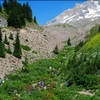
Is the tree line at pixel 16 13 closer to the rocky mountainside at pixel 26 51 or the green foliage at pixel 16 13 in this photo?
the green foliage at pixel 16 13

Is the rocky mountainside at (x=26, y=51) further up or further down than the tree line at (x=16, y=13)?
further down

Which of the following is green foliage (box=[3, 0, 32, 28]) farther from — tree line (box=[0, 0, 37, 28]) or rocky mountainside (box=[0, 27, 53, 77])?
rocky mountainside (box=[0, 27, 53, 77])

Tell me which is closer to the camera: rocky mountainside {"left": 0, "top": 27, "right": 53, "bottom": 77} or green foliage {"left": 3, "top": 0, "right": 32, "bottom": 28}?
rocky mountainside {"left": 0, "top": 27, "right": 53, "bottom": 77}

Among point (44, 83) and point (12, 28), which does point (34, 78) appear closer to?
point (44, 83)

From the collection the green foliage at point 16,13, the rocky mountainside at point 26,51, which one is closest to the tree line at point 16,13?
the green foliage at point 16,13

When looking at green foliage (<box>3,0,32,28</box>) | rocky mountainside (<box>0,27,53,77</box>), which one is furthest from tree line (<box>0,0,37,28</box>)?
rocky mountainside (<box>0,27,53,77</box>)

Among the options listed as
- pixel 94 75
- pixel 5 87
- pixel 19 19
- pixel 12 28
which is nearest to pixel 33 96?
pixel 5 87

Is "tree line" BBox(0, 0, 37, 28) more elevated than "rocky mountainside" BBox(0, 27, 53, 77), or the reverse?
"tree line" BBox(0, 0, 37, 28)

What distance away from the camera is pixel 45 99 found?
57.2 feet

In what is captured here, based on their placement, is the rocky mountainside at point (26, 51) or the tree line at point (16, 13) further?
the tree line at point (16, 13)

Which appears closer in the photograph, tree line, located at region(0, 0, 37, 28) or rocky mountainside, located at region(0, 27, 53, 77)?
rocky mountainside, located at region(0, 27, 53, 77)

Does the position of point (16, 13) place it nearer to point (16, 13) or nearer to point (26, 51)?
point (16, 13)

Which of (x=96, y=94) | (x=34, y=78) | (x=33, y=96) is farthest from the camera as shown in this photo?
(x=34, y=78)

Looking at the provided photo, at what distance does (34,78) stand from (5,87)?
6.46 meters
